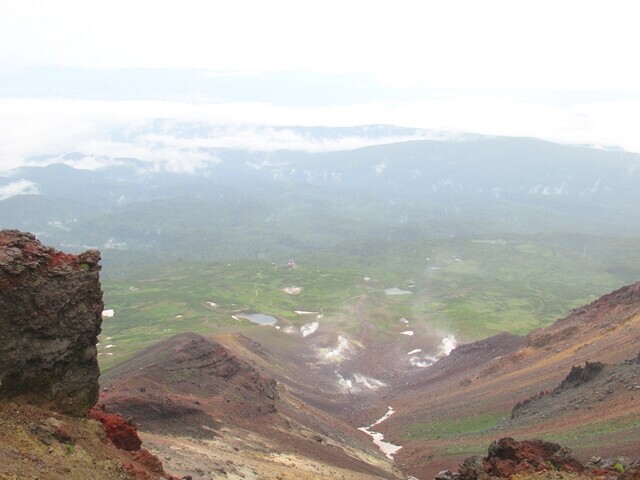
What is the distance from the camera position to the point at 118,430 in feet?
91.5

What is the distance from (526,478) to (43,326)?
2341cm

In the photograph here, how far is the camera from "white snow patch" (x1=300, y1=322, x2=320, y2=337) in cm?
14238

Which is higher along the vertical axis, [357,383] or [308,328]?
[357,383]

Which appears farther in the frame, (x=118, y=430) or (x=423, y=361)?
(x=423, y=361)

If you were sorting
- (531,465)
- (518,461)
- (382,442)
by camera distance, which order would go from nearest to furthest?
(531,465) < (518,461) < (382,442)

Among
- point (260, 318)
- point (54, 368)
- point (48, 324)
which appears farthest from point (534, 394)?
point (260, 318)

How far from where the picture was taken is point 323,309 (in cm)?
17088

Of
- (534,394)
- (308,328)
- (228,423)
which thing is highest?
(228,423)

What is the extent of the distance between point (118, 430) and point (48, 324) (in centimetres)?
592

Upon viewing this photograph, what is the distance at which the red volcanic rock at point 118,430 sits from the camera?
90.3 ft

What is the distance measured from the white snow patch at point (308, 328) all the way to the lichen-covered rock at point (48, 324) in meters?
114

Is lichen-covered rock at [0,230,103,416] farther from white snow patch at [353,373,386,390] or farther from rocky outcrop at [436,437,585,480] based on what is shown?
white snow patch at [353,373,386,390]

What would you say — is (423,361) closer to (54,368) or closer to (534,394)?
(534,394)

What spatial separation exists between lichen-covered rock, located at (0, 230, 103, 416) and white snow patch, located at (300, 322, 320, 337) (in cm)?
11432
